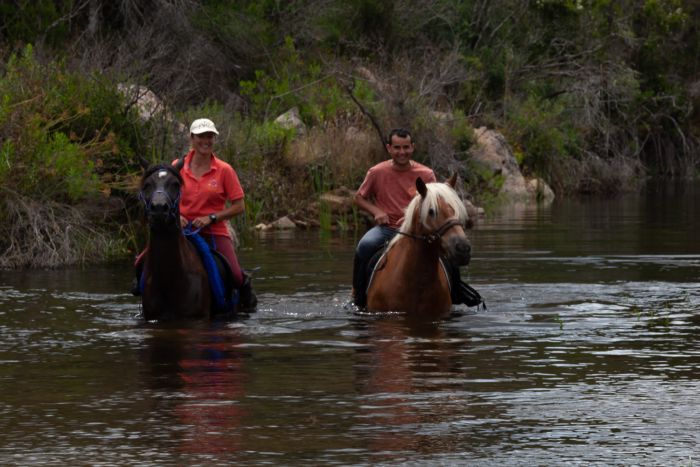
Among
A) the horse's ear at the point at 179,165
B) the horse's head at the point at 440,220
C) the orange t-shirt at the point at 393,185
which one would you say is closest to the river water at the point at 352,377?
the horse's head at the point at 440,220

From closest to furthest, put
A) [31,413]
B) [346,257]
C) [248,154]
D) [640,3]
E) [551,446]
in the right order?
[551,446] → [31,413] → [346,257] → [248,154] → [640,3]

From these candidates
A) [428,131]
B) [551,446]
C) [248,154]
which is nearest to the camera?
[551,446]

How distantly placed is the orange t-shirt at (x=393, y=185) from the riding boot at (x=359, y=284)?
1.64ft

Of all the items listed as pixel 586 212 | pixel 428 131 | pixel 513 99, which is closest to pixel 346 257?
pixel 428 131

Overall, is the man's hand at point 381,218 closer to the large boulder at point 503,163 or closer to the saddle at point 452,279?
the saddle at point 452,279

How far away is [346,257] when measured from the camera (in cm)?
2169

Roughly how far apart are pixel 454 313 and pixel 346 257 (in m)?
7.53

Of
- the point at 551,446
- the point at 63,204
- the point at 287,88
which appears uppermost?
the point at 287,88

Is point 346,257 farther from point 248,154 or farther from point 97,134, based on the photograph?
point 248,154

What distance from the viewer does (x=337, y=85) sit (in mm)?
35688

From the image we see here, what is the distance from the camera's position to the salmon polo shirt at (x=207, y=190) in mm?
13461

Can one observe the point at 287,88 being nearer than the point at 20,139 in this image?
No

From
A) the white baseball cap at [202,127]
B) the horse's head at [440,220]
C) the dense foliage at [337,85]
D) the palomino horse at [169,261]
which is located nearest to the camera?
the palomino horse at [169,261]

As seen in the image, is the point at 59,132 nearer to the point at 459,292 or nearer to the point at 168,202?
the point at 459,292
